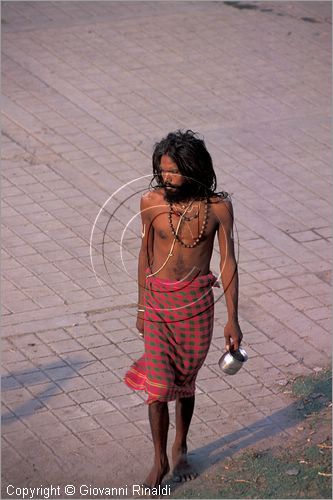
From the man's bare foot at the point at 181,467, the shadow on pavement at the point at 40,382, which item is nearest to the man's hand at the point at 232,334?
the man's bare foot at the point at 181,467

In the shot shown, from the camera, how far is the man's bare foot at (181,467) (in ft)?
20.0

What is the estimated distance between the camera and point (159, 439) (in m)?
5.91

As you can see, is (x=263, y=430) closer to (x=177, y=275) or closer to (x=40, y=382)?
(x=177, y=275)

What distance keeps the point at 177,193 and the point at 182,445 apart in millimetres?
1444

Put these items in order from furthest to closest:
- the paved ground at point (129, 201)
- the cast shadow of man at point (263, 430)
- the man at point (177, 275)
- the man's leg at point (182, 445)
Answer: the paved ground at point (129, 201) < the cast shadow of man at point (263, 430) < the man's leg at point (182, 445) < the man at point (177, 275)

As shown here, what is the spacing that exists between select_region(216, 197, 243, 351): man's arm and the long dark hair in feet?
0.45

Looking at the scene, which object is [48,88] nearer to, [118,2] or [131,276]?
[118,2]

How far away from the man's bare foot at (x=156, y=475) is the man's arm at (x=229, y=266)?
29.4 inches

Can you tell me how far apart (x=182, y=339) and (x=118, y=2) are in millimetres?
9980

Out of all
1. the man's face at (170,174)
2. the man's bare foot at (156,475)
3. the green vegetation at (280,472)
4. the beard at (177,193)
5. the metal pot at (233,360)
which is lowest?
the green vegetation at (280,472)

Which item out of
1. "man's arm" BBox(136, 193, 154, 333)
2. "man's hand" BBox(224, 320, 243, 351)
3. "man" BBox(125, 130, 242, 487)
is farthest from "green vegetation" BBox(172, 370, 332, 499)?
"man's arm" BBox(136, 193, 154, 333)

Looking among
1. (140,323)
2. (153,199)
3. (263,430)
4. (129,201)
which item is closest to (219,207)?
(153,199)

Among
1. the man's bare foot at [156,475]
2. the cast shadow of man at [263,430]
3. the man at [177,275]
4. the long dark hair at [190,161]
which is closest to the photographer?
the long dark hair at [190,161]

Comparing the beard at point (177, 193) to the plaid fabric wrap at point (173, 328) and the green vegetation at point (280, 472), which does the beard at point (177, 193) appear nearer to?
the plaid fabric wrap at point (173, 328)
